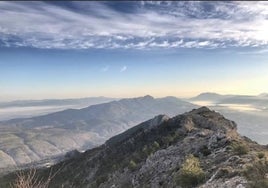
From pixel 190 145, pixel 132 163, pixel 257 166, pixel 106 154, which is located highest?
pixel 257 166

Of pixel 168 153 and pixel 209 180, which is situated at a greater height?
pixel 209 180

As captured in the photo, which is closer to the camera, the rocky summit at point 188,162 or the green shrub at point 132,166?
the rocky summit at point 188,162

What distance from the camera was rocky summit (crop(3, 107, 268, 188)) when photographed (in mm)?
32344

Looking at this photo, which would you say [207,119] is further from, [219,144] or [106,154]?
[219,144]

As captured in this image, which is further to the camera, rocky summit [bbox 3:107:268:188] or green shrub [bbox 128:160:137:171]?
green shrub [bbox 128:160:137:171]

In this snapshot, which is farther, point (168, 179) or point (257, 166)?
point (168, 179)

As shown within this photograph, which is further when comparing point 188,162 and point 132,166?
point 132,166

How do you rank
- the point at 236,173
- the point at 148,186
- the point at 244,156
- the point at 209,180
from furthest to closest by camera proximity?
the point at 148,186, the point at 244,156, the point at 209,180, the point at 236,173

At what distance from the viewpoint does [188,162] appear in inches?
1645

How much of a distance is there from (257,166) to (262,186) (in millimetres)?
6426

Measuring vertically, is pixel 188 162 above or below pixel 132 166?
above

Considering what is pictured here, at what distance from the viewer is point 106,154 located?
361ft

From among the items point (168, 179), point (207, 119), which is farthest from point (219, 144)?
point (207, 119)

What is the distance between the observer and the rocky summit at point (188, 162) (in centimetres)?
3234
